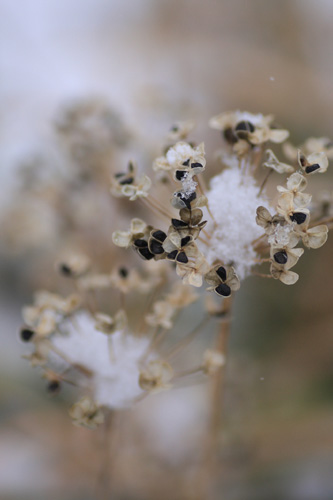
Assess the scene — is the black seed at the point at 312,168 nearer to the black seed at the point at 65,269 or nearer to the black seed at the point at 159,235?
the black seed at the point at 159,235

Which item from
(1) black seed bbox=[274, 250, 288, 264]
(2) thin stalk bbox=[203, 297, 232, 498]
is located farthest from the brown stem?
(1) black seed bbox=[274, 250, 288, 264]

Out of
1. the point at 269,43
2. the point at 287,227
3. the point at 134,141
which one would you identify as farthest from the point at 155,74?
the point at 287,227

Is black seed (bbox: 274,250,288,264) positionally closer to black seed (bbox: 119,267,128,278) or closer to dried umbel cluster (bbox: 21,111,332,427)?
dried umbel cluster (bbox: 21,111,332,427)

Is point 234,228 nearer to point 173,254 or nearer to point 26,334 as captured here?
point 173,254

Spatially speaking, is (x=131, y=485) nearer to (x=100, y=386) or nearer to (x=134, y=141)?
(x=100, y=386)

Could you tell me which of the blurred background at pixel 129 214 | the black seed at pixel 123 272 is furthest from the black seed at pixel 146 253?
the blurred background at pixel 129 214
